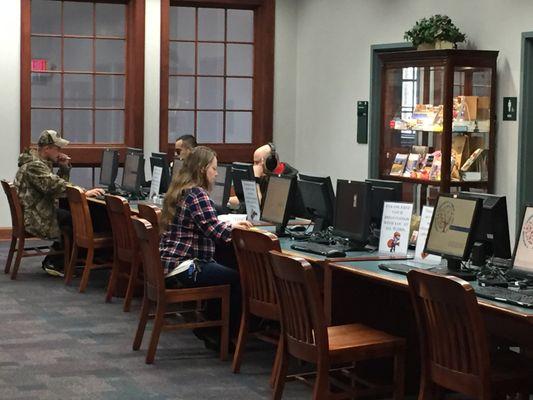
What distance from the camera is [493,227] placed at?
17.0 feet

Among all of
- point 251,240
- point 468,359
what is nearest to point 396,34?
point 251,240

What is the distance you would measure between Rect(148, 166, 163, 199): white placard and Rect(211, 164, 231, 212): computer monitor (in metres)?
1.22

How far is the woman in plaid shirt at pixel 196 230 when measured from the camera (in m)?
6.08

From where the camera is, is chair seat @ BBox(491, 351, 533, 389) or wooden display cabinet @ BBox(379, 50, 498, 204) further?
wooden display cabinet @ BBox(379, 50, 498, 204)

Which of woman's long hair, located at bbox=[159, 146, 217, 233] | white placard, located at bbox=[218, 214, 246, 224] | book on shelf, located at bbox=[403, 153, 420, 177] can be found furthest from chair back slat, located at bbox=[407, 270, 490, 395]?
book on shelf, located at bbox=[403, 153, 420, 177]

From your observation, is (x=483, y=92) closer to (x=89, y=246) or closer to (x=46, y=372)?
(x=89, y=246)

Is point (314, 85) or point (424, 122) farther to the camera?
point (314, 85)

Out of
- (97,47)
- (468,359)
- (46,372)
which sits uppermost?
(97,47)

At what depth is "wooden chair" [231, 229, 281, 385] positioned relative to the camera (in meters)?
5.45

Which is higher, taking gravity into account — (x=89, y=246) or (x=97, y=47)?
(x=97, y=47)

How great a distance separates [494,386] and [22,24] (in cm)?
793

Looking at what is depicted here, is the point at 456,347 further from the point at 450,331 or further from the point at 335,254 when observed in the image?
the point at 335,254

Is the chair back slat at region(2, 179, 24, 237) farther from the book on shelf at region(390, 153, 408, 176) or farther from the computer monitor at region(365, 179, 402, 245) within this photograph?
the computer monitor at region(365, 179, 402, 245)

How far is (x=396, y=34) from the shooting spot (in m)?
10.0
